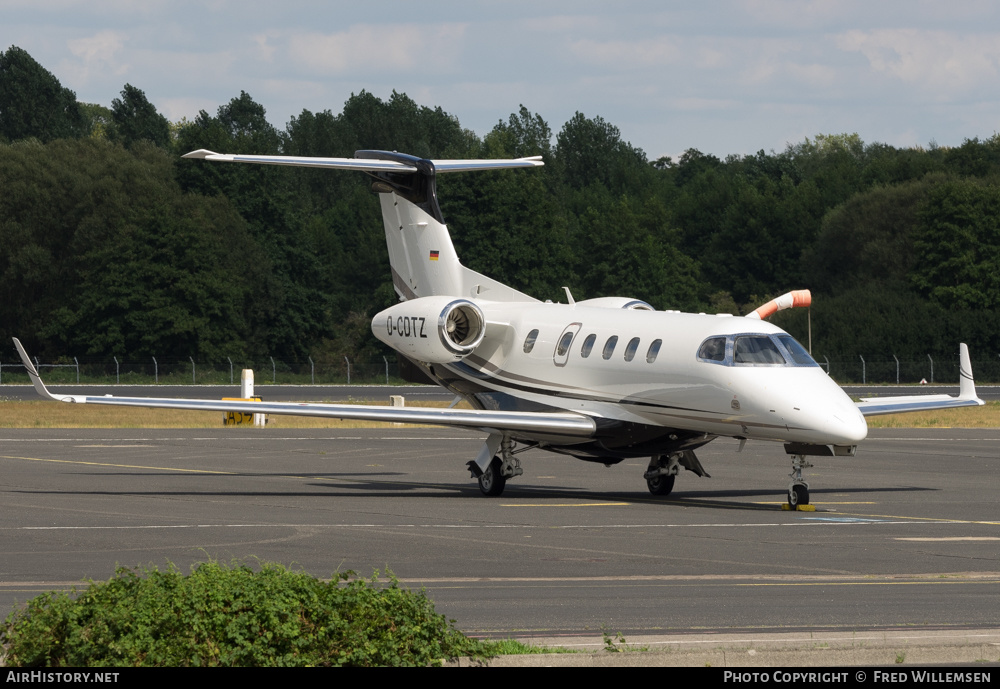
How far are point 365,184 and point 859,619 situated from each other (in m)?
125

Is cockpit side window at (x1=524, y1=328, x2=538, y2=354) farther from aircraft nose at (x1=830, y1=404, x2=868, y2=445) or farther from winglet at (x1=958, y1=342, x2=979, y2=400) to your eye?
winglet at (x1=958, y1=342, x2=979, y2=400)

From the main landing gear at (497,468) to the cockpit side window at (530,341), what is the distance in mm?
2102

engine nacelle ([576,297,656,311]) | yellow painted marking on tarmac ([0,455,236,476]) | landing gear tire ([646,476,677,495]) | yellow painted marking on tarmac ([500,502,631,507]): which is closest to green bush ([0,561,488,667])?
yellow painted marking on tarmac ([500,502,631,507])

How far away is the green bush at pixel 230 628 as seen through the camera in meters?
8.00

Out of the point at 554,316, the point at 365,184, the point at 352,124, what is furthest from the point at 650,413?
the point at 352,124

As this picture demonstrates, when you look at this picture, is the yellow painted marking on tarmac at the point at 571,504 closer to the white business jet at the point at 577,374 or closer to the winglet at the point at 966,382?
the white business jet at the point at 577,374

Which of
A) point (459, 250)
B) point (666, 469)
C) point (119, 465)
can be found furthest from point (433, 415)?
point (459, 250)

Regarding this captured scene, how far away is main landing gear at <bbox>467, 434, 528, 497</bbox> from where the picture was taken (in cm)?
2456

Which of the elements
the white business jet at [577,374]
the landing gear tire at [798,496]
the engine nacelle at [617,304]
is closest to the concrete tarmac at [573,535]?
the landing gear tire at [798,496]

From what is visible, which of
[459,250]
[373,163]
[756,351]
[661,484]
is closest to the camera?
[756,351]

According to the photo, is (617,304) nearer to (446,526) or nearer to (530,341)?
(530,341)

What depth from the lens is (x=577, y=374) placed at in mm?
24812

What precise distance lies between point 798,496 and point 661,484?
3.38m
